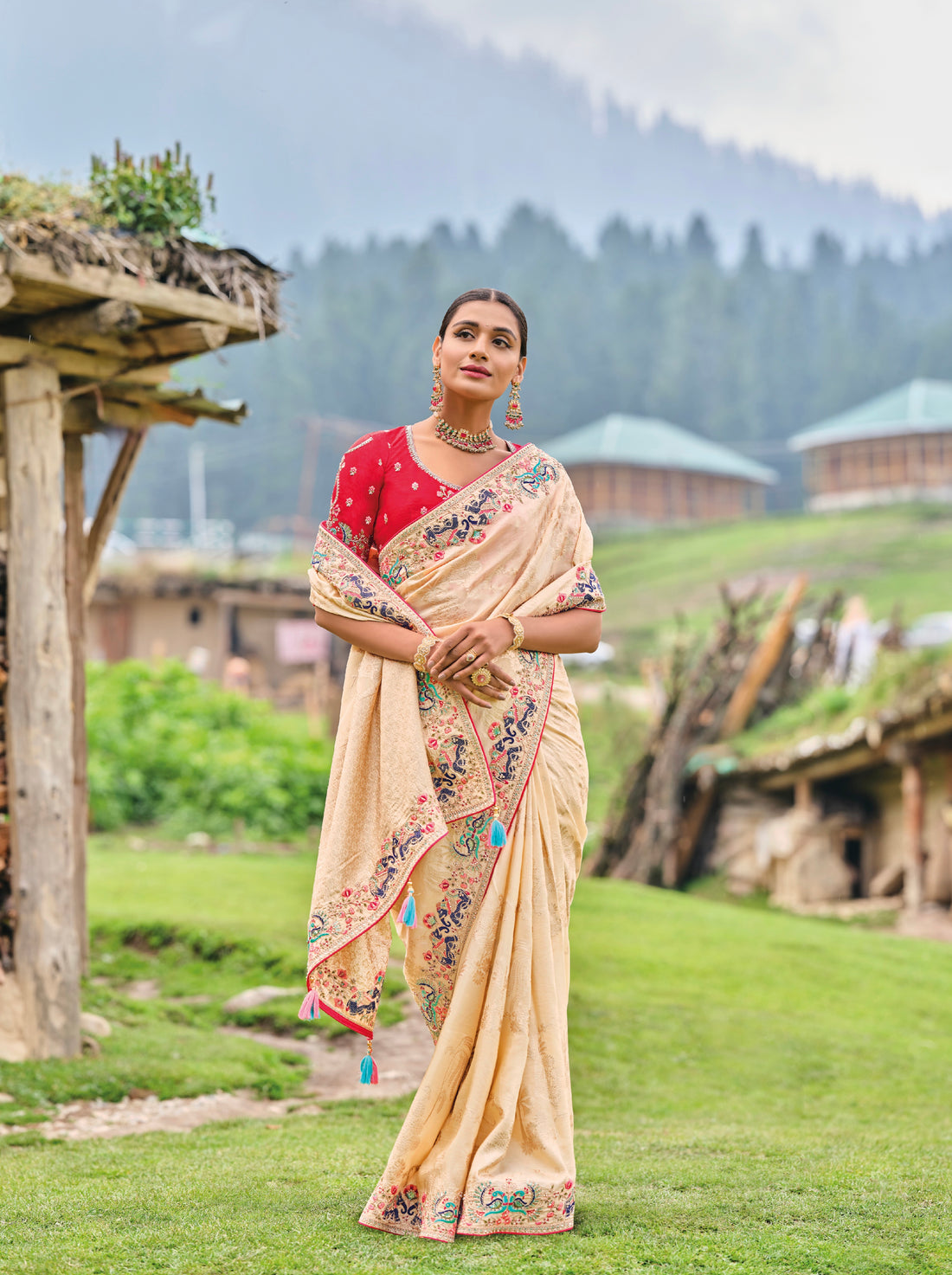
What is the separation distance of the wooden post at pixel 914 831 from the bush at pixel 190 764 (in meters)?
6.51

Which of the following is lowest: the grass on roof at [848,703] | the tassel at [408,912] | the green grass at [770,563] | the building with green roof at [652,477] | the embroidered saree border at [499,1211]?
the embroidered saree border at [499,1211]

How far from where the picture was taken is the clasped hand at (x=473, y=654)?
327cm

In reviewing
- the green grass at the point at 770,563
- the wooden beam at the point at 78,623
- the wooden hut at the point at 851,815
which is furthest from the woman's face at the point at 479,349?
the green grass at the point at 770,563

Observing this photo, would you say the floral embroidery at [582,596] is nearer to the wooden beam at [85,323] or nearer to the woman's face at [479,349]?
the woman's face at [479,349]

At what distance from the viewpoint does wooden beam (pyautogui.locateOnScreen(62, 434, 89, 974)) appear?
7.23 meters

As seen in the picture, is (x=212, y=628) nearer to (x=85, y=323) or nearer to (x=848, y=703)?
(x=848, y=703)

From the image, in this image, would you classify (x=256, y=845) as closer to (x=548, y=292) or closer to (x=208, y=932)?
(x=208, y=932)

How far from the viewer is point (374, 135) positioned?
179 meters

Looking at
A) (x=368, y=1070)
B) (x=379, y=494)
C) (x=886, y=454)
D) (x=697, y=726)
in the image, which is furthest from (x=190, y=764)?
(x=886, y=454)

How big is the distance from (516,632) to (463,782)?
40cm

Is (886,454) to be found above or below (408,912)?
above

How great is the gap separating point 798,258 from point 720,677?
525 feet

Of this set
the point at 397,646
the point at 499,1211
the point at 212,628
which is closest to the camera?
the point at 499,1211

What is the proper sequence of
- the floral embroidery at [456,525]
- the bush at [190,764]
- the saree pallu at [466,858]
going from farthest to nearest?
the bush at [190,764]
the floral embroidery at [456,525]
the saree pallu at [466,858]
